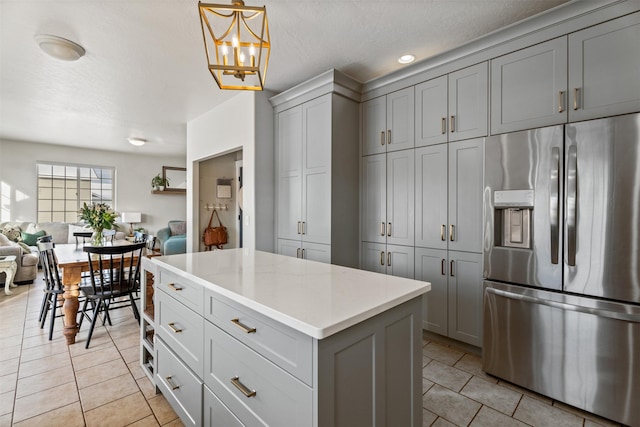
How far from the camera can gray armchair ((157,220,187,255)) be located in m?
5.82

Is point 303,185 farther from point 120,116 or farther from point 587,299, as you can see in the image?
point 120,116

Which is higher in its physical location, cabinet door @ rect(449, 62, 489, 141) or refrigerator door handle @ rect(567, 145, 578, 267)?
cabinet door @ rect(449, 62, 489, 141)

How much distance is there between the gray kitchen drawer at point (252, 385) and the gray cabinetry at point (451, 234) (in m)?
2.05

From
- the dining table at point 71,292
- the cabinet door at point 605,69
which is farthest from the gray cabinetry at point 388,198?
the dining table at point 71,292

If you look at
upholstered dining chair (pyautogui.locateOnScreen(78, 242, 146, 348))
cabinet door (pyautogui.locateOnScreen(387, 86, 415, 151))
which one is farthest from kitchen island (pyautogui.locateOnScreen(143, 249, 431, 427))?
cabinet door (pyautogui.locateOnScreen(387, 86, 415, 151))

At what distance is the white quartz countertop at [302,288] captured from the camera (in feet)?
3.25

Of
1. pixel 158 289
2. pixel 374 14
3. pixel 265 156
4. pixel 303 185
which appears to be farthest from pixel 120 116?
pixel 374 14

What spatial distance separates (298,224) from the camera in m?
3.45

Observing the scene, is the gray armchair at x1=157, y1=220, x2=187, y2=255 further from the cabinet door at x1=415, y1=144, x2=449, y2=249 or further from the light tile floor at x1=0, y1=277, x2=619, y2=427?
the cabinet door at x1=415, y1=144, x2=449, y2=249

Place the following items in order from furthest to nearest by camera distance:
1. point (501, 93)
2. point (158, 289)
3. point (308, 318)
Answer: point (501, 93) < point (158, 289) < point (308, 318)

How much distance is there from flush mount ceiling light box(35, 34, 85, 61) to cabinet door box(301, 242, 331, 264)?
9.01 feet

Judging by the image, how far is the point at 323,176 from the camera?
314 centimetres

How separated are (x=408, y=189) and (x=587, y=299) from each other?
5.08ft

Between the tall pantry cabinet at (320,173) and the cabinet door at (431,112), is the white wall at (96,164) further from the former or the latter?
the cabinet door at (431,112)
